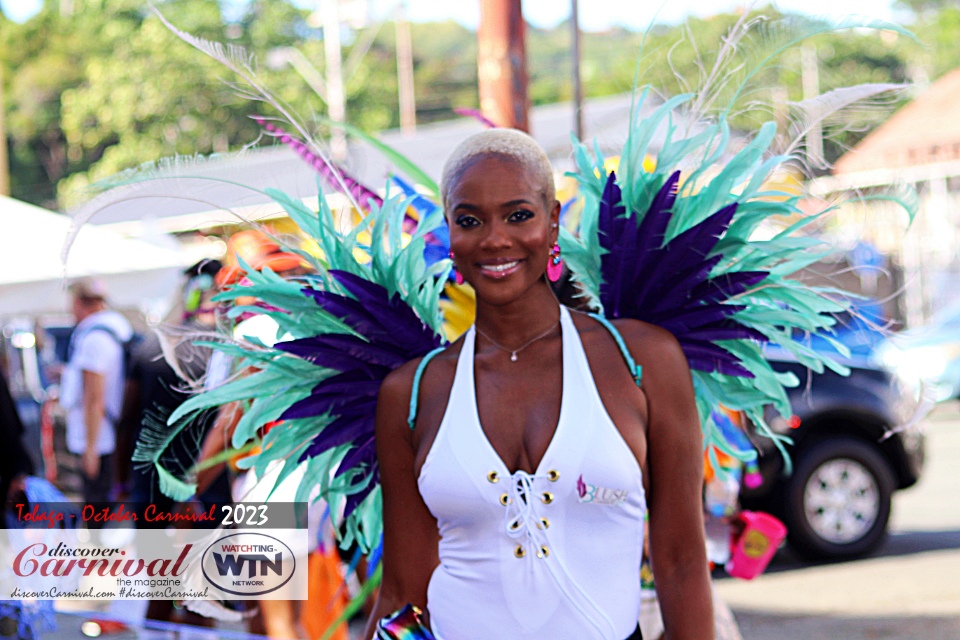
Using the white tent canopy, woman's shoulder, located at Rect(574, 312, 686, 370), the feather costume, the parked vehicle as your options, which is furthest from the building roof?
woman's shoulder, located at Rect(574, 312, 686, 370)

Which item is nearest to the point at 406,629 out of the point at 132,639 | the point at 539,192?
the point at 539,192

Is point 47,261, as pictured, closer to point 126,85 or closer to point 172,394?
point 172,394

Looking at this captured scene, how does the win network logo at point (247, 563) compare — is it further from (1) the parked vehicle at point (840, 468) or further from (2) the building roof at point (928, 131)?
(2) the building roof at point (928, 131)

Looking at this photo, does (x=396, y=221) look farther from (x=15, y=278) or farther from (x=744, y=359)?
(x=15, y=278)

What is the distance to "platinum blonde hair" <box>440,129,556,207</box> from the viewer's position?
92.1 inches

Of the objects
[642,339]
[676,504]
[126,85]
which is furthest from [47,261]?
[126,85]

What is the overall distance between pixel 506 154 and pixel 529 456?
61 centimetres

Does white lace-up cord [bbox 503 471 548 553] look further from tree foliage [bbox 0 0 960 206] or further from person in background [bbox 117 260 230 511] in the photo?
tree foliage [bbox 0 0 960 206]

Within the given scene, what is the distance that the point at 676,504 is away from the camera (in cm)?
229

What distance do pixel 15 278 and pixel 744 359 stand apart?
24.9 ft

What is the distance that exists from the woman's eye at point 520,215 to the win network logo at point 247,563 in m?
1.62

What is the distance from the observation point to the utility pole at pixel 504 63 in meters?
4.39

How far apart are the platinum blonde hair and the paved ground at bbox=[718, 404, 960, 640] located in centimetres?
431

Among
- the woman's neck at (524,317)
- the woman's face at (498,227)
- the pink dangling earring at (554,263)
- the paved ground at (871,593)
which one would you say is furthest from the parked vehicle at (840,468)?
the woman's face at (498,227)
